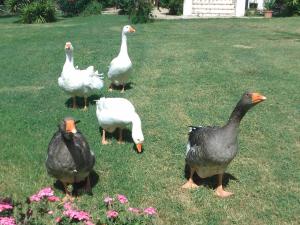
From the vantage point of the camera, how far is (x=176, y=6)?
2933cm

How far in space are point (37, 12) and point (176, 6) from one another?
9.36 metres

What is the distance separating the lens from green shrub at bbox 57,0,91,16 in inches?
1203

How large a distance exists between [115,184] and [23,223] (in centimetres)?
203

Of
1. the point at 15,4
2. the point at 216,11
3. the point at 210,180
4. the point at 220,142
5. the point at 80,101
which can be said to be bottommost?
the point at 210,180

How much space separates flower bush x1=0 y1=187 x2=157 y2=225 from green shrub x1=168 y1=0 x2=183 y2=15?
26.0m

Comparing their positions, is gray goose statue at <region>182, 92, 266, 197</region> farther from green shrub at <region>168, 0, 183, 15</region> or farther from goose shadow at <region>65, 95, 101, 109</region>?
green shrub at <region>168, 0, 183, 15</region>

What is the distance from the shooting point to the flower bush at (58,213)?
12.4 feet

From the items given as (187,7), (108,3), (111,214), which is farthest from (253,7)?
(111,214)

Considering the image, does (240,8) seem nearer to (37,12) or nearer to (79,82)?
(37,12)

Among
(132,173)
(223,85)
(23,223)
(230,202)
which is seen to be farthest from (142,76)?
(23,223)

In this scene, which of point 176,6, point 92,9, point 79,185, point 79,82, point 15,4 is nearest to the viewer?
point 79,185

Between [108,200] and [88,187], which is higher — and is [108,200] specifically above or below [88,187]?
above

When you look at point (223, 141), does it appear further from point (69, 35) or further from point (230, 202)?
point (69, 35)

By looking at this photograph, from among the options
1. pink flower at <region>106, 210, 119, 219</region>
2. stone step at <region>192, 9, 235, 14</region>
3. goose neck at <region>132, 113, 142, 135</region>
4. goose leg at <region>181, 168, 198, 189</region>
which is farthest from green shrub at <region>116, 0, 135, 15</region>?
pink flower at <region>106, 210, 119, 219</region>
